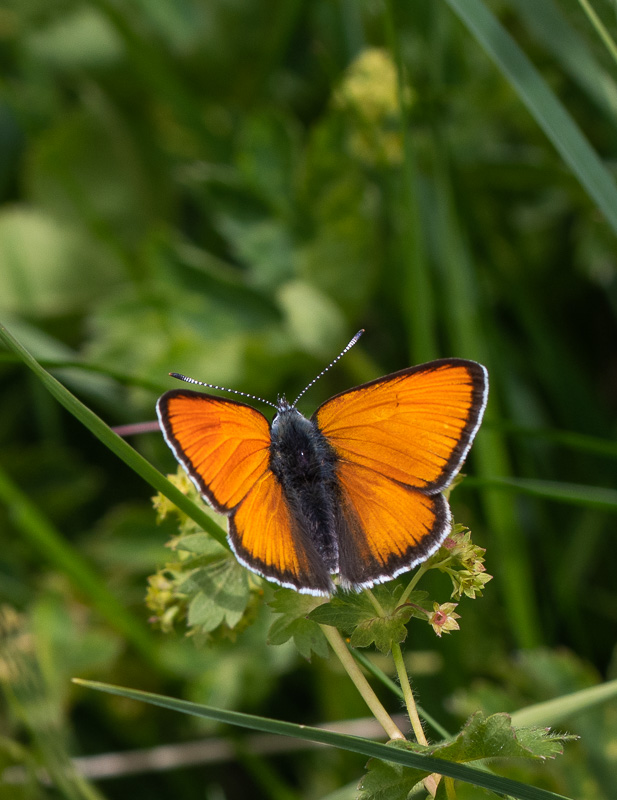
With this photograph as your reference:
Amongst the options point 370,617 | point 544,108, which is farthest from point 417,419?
point 544,108

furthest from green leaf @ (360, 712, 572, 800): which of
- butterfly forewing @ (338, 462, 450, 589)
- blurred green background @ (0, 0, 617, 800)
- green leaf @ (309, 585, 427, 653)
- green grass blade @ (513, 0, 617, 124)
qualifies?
green grass blade @ (513, 0, 617, 124)

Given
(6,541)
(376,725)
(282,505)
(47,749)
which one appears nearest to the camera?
(282,505)

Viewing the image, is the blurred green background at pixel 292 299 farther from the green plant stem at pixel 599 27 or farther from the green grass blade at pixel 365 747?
the green grass blade at pixel 365 747

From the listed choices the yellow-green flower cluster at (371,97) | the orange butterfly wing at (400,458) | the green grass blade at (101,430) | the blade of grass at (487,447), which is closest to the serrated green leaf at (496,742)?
the orange butterfly wing at (400,458)

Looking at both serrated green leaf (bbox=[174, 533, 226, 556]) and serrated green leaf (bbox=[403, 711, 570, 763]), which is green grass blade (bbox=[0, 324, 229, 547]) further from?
serrated green leaf (bbox=[403, 711, 570, 763])

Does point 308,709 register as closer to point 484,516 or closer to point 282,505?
point 484,516

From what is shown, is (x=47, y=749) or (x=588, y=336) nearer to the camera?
(x=47, y=749)

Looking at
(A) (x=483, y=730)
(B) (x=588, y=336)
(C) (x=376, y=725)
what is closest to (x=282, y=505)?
(A) (x=483, y=730)
